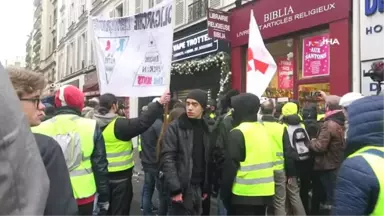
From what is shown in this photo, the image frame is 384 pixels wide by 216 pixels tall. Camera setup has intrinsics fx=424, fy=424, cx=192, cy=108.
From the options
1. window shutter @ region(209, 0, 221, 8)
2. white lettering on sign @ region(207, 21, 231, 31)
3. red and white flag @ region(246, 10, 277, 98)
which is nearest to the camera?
red and white flag @ region(246, 10, 277, 98)

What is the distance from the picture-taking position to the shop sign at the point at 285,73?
1026cm

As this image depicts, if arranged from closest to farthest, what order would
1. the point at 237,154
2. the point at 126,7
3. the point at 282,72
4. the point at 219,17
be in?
the point at 237,154, the point at 282,72, the point at 219,17, the point at 126,7

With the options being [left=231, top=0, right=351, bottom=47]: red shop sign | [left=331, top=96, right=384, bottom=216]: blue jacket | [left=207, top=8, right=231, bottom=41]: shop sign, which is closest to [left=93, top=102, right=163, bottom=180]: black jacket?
[left=331, top=96, right=384, bottom=216]: blue jacket

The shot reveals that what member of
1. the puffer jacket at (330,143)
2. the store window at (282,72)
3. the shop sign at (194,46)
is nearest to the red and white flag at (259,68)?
the puffer jacket at (330,143)

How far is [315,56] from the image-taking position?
9516 mm

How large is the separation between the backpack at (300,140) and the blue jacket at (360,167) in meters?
3.49

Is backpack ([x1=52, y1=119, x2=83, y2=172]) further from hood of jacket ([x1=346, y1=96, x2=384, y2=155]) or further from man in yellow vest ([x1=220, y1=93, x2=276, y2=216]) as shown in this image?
hood of jacket ([x1=346, y1=96, x2=384, y2=155])

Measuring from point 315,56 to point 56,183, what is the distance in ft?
28.1

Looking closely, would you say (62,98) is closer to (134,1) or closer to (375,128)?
(375,128)

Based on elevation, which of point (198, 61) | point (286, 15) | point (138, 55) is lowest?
point (138, 55)

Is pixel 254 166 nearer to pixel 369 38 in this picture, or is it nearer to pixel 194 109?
pixel 194 109

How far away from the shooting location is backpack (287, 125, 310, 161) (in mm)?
5473

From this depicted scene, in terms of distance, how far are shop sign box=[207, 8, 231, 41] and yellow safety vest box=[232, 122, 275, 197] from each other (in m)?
7.65

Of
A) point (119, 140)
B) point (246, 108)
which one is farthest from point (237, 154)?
point (119, 140)
